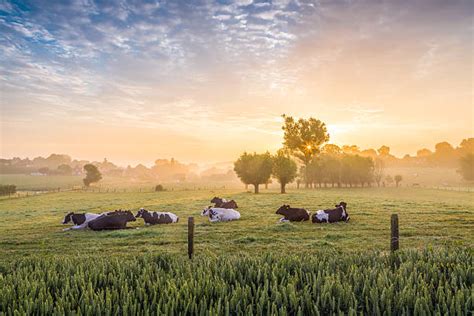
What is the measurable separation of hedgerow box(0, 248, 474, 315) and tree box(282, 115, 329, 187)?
6873cm

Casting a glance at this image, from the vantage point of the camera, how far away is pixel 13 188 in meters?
63.8

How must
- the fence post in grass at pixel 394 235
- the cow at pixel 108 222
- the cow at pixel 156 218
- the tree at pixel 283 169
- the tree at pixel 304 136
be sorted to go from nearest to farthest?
the fence post in grass at pixel 394 235 < the cow at pixel 108 222 < the cow at pixel 156 218 < the tree at pixel 283 169 < the tree at pixel 304 136

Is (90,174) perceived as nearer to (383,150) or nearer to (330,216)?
(330,216)

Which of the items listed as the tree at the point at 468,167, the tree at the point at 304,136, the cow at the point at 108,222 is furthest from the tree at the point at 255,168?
the tree at the point at 468,167

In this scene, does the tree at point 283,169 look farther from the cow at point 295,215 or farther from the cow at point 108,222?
the cow at point 108,222

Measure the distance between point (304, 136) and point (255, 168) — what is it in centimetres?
1976

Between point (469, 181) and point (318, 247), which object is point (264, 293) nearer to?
point (318, 247)

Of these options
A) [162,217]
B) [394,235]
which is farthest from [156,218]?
[394,235]

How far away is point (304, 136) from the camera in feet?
249

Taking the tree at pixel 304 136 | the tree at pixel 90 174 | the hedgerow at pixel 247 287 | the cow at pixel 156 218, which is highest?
the tree at pixel 304 136

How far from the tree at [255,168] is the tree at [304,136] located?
15286 mm

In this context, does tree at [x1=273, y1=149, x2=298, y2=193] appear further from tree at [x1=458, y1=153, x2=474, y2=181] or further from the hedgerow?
tree at [x1=458, y1=153, x2=474, y2=181]

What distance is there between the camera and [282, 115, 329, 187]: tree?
76.2m

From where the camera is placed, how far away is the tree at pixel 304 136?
76.2m
